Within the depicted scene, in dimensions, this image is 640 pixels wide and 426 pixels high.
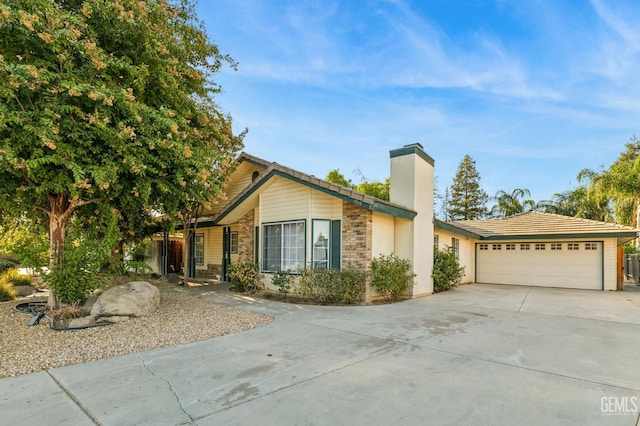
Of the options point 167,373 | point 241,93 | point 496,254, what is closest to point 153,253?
point 241,93

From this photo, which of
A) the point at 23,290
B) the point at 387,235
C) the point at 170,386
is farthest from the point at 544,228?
the point at 23,290

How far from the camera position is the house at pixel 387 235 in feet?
33.9

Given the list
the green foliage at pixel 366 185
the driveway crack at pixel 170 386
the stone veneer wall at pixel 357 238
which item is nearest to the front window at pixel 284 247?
the stone veneer wall at pixel 357 238

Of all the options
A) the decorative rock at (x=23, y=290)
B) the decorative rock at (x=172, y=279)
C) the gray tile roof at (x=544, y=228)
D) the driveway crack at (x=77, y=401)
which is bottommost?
the decorative rock at (x=172, y=279)

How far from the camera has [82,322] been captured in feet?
22.0

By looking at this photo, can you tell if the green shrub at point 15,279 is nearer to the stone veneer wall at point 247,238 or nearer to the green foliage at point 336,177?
the stone veneer wall at point 247,238

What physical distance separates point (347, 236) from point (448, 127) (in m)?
10.2

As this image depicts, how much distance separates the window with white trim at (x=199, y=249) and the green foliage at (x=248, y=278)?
6151 mm

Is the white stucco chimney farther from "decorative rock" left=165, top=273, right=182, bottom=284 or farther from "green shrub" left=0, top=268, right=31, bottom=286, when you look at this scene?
"green shrub" left=0, top=268, right=31, bottom=286

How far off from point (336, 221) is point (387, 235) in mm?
1726

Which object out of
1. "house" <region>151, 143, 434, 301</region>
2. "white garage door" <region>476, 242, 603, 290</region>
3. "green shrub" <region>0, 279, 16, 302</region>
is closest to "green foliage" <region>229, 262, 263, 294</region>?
"house" <region>151, 143, 434, 301</region>

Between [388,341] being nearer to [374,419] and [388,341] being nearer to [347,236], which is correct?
[374,419]

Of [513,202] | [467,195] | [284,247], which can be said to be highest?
[467,195]

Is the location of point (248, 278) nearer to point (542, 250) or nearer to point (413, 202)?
point (413, 202)
